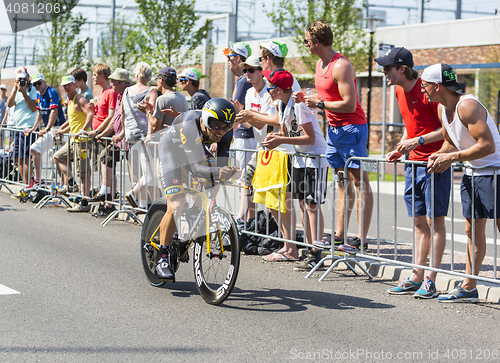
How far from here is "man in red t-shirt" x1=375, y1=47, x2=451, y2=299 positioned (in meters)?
5.89

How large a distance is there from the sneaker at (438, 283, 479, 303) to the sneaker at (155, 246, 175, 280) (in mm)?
2427

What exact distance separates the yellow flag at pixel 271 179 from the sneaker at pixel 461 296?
2.15 meters

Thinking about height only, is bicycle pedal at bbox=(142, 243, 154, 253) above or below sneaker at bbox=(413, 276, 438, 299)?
above

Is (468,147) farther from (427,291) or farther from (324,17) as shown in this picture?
(324,17)

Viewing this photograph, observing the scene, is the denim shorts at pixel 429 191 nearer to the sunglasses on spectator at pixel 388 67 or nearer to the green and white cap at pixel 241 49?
the sunglasses on spectator at pixel 388 67

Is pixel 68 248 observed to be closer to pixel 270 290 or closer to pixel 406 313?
pixel 270 290

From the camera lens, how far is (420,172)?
600 centimetres

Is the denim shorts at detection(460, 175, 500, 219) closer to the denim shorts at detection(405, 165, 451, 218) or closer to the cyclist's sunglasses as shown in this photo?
the denim shorts at detection(405, 165, 451, 218)

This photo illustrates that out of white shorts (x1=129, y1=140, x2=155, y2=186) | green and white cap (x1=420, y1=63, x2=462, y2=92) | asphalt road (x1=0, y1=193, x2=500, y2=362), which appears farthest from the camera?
white shorts (x1=129, y1=140, x2=155, y2=186)

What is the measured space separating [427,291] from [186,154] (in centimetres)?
251

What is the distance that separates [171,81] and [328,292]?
413cm

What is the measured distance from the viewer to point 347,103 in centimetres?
675

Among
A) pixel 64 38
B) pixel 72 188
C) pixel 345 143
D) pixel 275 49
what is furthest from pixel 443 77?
pixel 64 38

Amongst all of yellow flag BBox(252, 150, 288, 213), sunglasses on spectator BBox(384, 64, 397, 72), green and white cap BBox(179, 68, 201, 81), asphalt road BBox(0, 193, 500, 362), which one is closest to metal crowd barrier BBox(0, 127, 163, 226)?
green and white cap BBox(179, 68, 201, 81)
